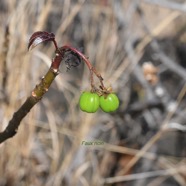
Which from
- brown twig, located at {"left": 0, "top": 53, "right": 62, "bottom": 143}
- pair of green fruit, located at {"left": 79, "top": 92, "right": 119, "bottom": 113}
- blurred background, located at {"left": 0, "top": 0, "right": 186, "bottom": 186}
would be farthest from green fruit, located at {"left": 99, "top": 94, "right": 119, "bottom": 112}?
blurred background, located at {"left": 0, "top": 0, "right": 186, "bottom": 186}

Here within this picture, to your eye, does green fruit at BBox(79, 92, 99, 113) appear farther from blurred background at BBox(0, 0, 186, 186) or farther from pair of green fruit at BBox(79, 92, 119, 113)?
blurred background at BBox(0, 0, 186, 186)

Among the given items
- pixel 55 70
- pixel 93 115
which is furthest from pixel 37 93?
pixel 93 115

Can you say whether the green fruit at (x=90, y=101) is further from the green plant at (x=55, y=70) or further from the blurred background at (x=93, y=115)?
the blurred background at (x=93, y=115)

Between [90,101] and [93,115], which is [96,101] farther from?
[93,115]

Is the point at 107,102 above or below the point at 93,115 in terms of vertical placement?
below

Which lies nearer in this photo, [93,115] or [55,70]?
[55,70]

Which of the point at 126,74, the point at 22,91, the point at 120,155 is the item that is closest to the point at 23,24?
the point at 22,91

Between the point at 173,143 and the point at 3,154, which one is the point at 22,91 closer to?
the point at 3,154

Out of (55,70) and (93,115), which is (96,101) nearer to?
(55,70)

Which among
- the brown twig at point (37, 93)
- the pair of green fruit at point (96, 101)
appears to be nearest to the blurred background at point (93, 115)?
the brown twig at point (37, 93)

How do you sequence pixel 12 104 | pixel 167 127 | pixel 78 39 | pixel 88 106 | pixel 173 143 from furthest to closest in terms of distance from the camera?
1. pixel 78 39
2. pixel 173 143
3. pixel 167 127
4. pixel 12 104
5. pixel 88 106
